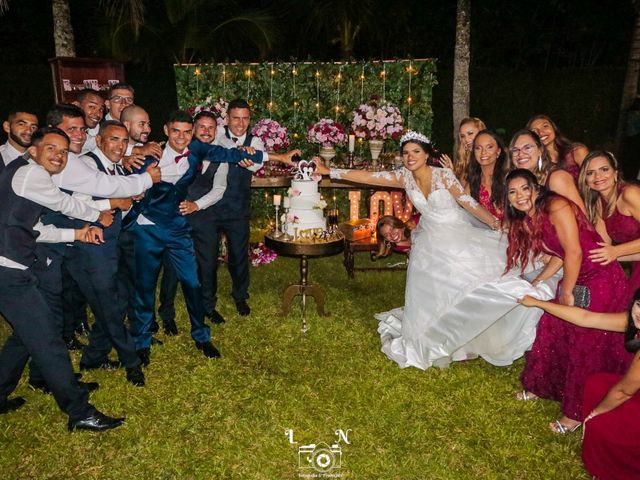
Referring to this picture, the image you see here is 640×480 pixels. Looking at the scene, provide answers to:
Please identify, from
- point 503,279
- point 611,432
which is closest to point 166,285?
point 503,279

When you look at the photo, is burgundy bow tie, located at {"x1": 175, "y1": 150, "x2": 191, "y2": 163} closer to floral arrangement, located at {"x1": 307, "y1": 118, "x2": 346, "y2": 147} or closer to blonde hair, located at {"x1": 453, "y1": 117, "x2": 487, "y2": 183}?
blonde hair, located at {"x1": 453, "y1": 117, "x2": 487, "y2": 183}

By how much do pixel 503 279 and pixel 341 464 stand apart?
7.47 feet

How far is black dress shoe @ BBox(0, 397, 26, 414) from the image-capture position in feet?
15.8

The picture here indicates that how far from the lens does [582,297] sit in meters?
4.57

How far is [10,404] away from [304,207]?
3.49 meters

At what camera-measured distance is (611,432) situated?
12.2ft

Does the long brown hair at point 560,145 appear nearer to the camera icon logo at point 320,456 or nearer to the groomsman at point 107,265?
the camera icon logo at point 320,456

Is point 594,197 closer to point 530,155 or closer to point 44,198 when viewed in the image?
point 530,155

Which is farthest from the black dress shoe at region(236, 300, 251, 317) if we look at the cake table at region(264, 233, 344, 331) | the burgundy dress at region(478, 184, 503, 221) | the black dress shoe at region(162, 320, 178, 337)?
the burgundy dress at region(478, 184, 503, 221)

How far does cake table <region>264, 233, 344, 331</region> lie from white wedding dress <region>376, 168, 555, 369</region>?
3.11 feet

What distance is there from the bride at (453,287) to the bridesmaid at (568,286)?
47 cm

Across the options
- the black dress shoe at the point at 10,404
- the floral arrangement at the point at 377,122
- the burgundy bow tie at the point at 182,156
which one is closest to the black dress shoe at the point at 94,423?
the black dress shoe at the point at 10,404

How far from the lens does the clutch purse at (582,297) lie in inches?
180

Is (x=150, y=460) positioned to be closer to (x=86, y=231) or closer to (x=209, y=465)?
(x=209, y=465)
